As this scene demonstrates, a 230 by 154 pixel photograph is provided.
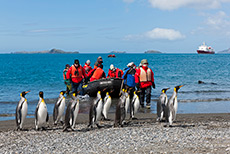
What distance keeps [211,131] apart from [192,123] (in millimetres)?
1621

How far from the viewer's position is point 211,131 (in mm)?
8438

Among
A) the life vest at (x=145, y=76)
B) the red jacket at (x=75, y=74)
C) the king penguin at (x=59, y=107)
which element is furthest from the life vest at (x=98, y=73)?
the king penguin at (x=59, y=107)

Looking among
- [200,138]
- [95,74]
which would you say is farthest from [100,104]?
[95,74]

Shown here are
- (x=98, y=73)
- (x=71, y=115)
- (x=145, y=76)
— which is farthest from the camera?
(x=98, y=73)

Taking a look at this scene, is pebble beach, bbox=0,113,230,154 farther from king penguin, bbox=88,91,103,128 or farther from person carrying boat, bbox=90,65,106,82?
person carrying boat, bbox=90,65,106,82

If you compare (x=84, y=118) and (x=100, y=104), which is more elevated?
(x=100, y=104)

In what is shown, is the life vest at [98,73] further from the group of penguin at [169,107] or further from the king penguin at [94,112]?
the king penguin at [94,112]

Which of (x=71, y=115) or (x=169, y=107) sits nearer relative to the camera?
(x=71, y=115)

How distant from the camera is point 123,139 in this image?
24.8ft

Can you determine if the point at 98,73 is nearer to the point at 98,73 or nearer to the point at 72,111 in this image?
the point at 98,73

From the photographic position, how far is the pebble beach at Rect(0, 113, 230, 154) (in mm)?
6723

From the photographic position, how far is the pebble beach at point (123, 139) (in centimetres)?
672

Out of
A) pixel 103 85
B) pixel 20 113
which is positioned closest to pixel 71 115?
pixel 20 113

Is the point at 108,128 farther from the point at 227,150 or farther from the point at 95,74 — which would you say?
the point at 95,74
